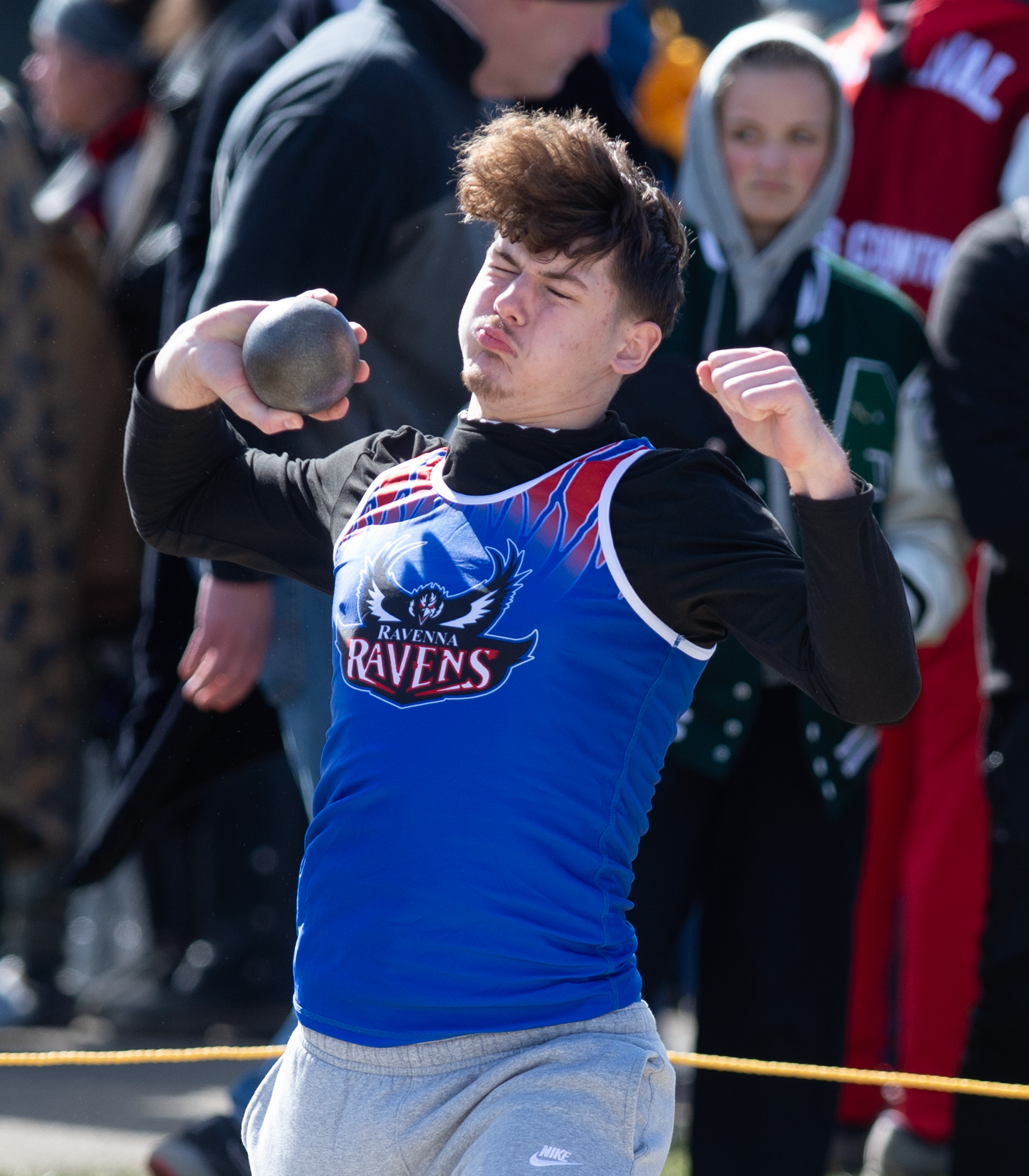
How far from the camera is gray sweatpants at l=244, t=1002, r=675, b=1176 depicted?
172 cm

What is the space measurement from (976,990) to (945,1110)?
25cm

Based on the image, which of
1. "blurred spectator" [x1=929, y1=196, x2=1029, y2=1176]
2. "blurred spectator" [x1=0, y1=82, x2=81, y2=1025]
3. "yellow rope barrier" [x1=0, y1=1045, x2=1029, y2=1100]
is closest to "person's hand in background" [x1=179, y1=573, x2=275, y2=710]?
"yellow rope barrier" [x1=0, y1=1045, x2=1029, y2=1100]

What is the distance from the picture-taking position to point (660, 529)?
5.94 ft

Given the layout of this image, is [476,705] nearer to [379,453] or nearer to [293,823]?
[379,453]

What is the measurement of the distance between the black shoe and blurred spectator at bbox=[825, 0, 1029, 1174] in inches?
51.7

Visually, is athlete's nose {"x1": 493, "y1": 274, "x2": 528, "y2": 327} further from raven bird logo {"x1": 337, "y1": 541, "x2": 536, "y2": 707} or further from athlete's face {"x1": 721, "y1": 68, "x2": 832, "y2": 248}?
athlete's face {"x1": 721, "y1": 68, "x2": 832, "y2": 248}

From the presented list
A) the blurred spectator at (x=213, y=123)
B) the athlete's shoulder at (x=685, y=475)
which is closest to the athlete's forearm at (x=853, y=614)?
the athlete's shoulder at (x=685, y=475)

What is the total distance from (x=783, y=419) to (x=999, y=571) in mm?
1501

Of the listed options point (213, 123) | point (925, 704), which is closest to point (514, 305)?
point (213, 123)

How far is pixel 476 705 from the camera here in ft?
5.94

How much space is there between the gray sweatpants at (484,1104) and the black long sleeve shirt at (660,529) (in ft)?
1.41

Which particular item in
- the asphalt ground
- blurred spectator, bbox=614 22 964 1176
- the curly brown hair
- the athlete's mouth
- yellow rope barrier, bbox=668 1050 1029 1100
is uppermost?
the curly brown hair

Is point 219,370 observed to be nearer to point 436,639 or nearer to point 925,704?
point 436,639

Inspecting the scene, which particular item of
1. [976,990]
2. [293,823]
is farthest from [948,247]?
[293,823]
